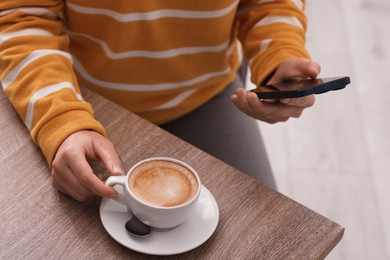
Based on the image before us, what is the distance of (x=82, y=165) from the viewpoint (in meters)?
0.70

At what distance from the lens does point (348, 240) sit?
1.66 m

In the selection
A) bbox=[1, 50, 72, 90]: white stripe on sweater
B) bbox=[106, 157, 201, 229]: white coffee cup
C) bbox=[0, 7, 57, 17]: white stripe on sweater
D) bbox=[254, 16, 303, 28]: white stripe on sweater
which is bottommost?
bbox=[254, 16, 303, 28]: white stripe on sweater

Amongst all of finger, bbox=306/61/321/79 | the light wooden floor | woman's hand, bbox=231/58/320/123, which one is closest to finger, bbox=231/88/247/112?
woman's hand, bbox=231/58/320/123

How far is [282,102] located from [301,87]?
0.11 meters

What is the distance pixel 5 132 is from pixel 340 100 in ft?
5.08

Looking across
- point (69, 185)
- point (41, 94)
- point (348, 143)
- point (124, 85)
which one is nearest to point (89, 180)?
point (69, 185)

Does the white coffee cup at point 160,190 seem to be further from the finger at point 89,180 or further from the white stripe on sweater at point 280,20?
the white stripe on sweater at point 280,20

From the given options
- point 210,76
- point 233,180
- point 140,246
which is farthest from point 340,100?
point 140,246

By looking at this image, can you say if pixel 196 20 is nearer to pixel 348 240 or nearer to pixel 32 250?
pixel 32 250

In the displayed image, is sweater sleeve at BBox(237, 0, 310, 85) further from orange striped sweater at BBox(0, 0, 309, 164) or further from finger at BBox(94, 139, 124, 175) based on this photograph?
finger at BBox(94, 139, 124, 175)

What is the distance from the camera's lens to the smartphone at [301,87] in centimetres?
72

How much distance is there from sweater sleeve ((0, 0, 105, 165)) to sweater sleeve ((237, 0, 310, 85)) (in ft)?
1.08

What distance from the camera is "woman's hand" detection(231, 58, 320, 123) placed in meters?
0.86

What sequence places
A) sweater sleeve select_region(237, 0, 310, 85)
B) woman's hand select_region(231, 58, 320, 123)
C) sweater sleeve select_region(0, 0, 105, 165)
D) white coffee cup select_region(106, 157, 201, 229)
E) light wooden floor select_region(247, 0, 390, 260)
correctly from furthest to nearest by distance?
1. light wooden floor select_region(247, 0, 390, 260)
2. sweater sleeve select_region(237, 0, 310, 85)
3. woman's hand select_region(231, 58, 320, 123)
4. sweater sleeve select_region(0, 0, 105, 165)
5. white coffee cup select_region(106, 157, 201, 229)
